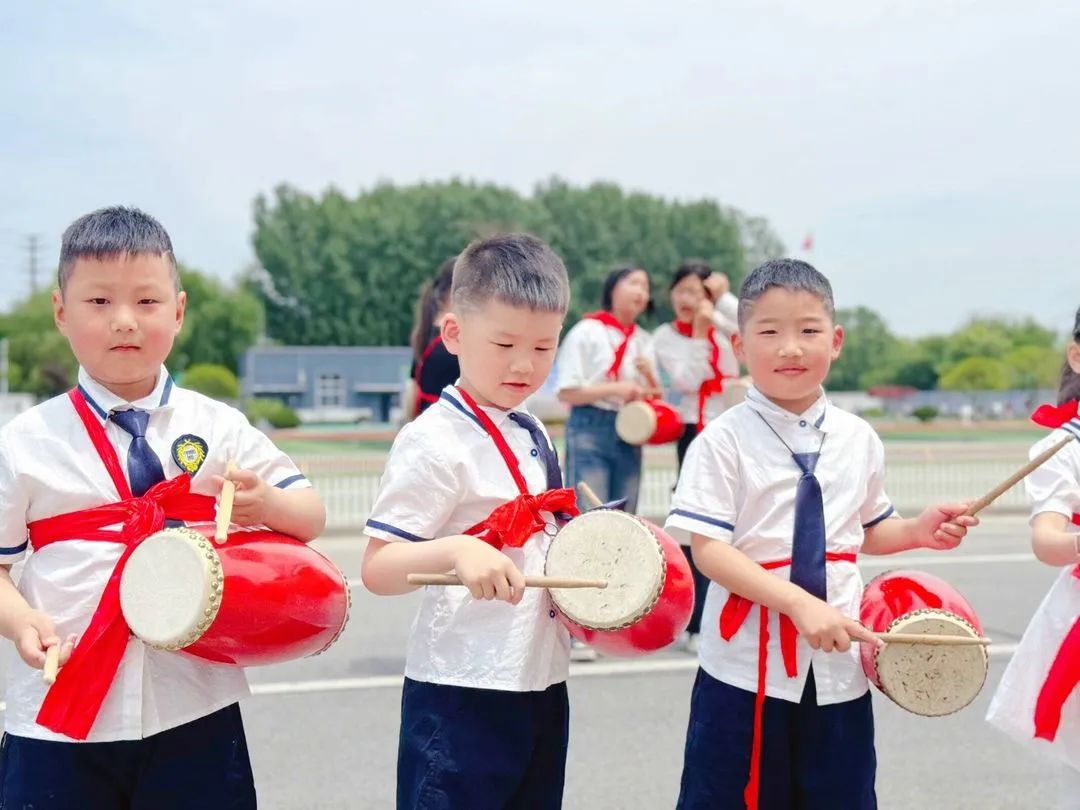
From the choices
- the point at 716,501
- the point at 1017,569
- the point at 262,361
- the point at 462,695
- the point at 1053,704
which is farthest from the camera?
the point at 262,361

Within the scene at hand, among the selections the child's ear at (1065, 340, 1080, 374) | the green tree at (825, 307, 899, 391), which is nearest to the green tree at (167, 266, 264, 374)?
the green tree at (825, 307, 899, 391)

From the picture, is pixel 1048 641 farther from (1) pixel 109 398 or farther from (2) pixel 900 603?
(1) pixel 109 398

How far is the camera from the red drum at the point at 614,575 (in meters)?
2.11

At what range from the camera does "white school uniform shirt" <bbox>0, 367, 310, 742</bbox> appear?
209 centimetres

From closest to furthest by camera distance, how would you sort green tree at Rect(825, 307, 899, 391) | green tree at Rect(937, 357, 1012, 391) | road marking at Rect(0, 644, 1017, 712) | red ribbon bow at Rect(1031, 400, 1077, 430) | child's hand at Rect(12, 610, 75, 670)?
child's hand at Rect(12, 610, 75, 670) < red ribbon bow at Rect(1031, 400, 1077, 430) < road marking at Rect(0, 644, 1017, 712) < green tree at Rect(937, 357, 1012, 391) < green tree at Rect(825, 307, 899, 391)

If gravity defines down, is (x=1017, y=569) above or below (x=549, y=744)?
below

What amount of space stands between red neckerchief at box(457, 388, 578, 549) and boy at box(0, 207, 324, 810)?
37cm

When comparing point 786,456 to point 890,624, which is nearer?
point 890,624

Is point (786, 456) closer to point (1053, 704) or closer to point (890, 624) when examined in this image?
point (890, 624)

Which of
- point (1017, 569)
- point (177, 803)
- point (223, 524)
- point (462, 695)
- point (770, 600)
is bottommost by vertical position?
point (1017, 569)

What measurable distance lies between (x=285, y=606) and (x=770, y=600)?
36.2 inches

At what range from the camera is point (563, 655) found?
2332 mm

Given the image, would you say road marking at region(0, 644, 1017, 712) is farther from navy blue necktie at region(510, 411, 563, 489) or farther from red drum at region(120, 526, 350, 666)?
red drum at region(120, 526, 350, 666)

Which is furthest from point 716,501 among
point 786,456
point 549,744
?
point 549,744
